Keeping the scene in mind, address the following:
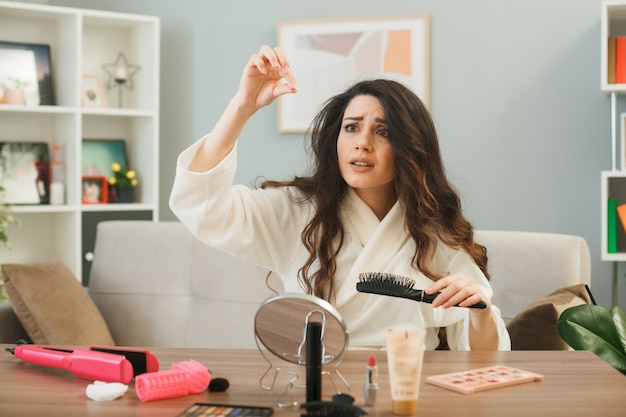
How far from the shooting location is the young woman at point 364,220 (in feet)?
6.12

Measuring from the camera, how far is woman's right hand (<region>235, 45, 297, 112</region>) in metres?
1.65

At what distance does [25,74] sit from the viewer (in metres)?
4.25

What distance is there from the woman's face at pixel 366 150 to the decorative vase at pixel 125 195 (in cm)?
262

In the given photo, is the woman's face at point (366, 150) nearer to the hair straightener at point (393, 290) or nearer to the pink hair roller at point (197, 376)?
the hair straightener at point (393, 290)

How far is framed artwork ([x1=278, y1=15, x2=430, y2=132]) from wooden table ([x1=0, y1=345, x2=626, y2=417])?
9.20 feet

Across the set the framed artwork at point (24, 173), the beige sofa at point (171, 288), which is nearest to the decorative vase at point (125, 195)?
the framed artwork at point (24, 173)

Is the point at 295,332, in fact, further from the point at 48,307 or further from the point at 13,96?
the point at 13,96

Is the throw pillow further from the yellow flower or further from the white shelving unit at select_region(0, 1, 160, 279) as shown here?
the yellow flower

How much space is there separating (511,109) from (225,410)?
322cm

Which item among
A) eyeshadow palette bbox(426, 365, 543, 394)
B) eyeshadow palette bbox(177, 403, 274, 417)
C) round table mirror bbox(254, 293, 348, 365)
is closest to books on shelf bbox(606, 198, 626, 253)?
eyeshadow palette bbox(426, 365, 543, 394)

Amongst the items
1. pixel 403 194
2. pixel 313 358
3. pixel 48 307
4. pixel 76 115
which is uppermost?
pixel 76 115

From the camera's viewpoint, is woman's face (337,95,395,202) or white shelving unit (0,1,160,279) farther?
white shelving unit (0,1,160,279)

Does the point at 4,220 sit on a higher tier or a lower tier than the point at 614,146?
lower

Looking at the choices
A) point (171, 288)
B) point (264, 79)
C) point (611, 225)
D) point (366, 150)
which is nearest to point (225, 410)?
point (264, 79)
